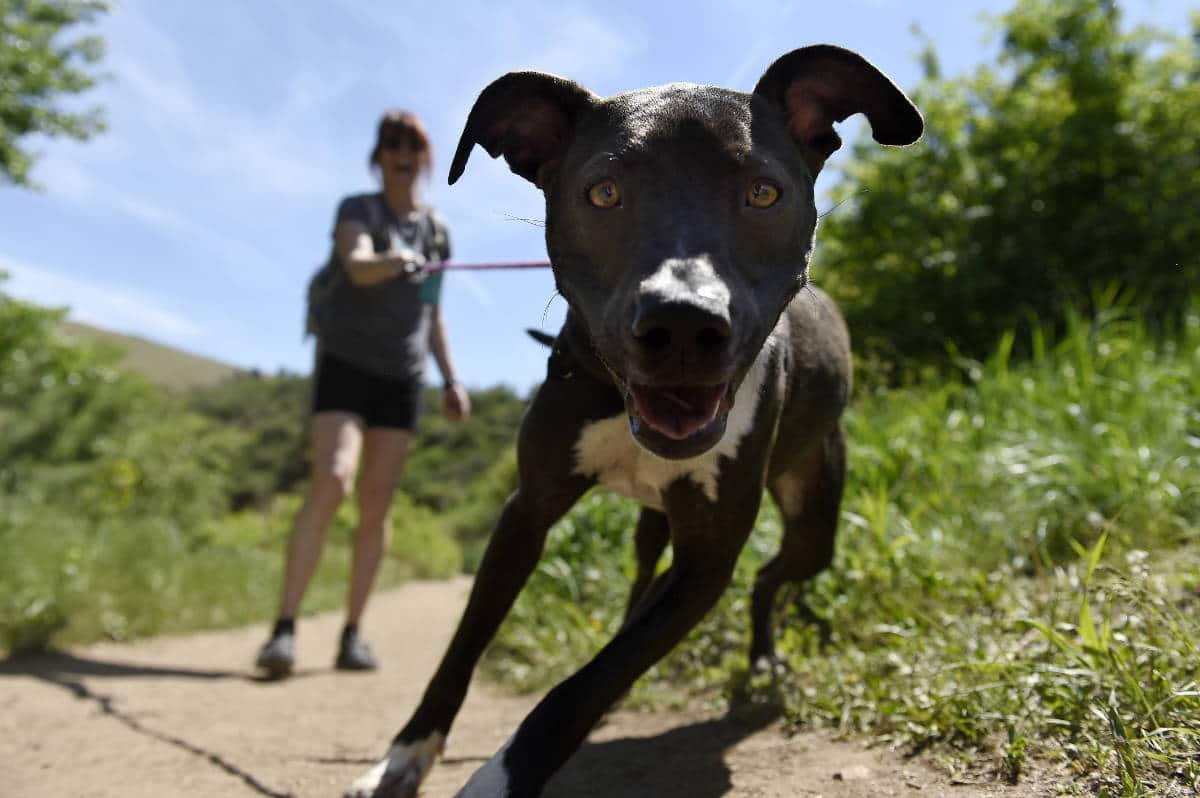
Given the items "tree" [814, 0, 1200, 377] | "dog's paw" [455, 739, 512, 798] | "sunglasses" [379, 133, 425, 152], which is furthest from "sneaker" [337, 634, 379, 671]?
"tree" [814, 0, 1200, 377]

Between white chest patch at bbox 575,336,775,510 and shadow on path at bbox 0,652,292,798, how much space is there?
203 centimetres

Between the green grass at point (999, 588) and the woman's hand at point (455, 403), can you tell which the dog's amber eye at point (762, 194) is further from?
the woman's hand at point (455, 403)

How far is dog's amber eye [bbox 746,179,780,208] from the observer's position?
1.98 m

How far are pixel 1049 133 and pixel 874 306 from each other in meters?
2.22

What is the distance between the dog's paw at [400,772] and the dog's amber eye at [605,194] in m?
1.43

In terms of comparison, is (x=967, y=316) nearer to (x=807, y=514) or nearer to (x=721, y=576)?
(x=807, y=514)

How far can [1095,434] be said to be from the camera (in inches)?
185

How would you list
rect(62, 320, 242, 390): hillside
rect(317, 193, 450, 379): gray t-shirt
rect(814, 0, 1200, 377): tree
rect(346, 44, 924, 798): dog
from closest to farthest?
rect(346, 44, 924, 798): dog
rect(317, 193, 450, 379): gray t-shirt
rect(814, 0, 1200, 377): tree
rect(62, 320, 242, 390): hillside

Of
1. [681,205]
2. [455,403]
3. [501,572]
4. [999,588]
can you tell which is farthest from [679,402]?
[455,403]

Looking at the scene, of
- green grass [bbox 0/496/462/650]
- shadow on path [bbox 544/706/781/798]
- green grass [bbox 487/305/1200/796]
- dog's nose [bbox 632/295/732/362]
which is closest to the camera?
dog's nose [bbox 632/295/732/362]

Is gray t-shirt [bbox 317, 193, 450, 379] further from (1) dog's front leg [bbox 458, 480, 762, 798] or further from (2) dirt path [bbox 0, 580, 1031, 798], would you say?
(1) dog's front leg [bbox 458, 480, 762, 798]

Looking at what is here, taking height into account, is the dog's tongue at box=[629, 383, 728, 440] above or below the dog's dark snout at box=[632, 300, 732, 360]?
below

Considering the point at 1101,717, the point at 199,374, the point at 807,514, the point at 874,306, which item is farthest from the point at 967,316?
the point at 199,374

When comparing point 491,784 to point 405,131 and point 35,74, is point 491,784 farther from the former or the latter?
point 35,74
